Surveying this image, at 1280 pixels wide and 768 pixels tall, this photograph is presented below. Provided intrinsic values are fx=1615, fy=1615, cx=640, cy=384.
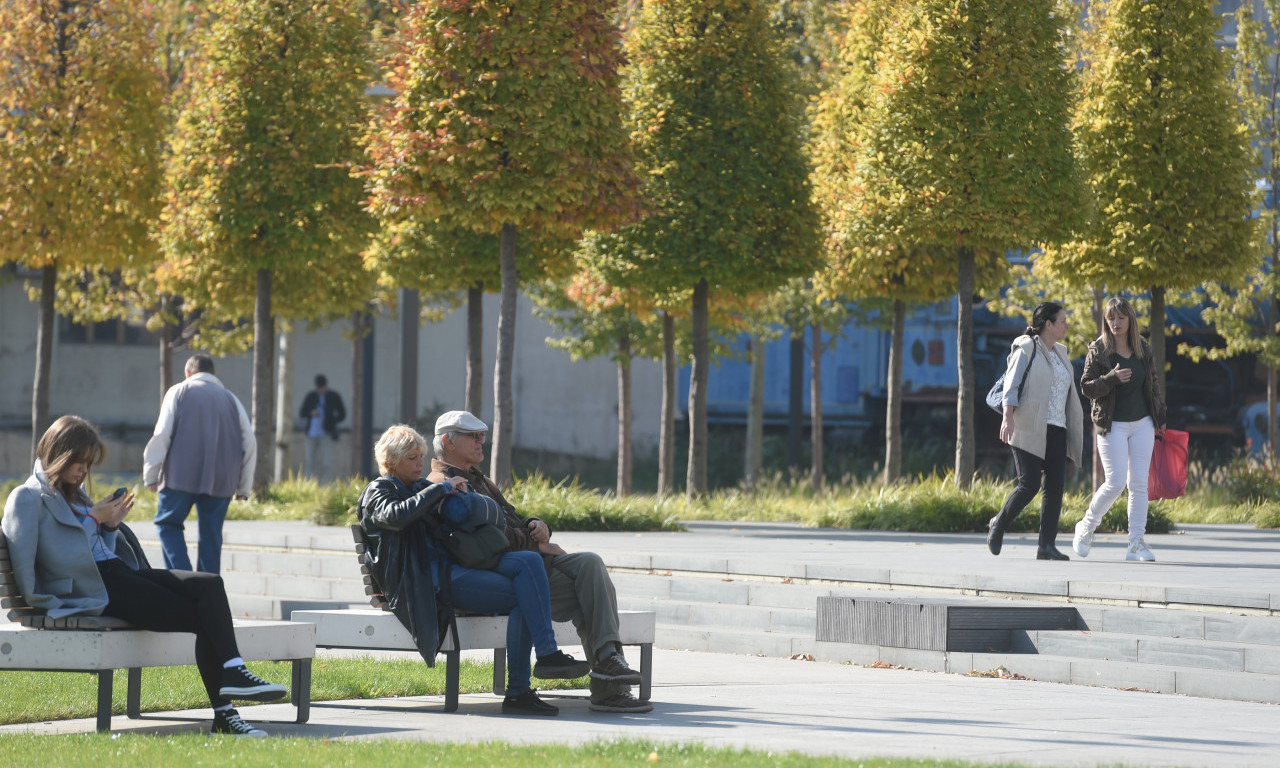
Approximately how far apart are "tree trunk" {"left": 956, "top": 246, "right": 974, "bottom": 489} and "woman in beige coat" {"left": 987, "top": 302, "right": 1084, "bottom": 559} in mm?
5679

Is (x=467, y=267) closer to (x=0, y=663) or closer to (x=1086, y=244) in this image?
(x=1086, y=244)

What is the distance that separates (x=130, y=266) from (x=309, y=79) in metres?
4.22

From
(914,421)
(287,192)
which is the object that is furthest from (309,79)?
(914,421)

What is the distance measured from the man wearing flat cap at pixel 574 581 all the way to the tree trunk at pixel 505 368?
8619mm

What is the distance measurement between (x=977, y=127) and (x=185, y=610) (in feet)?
41.0

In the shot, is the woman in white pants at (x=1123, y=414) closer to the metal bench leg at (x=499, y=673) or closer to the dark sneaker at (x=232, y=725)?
the metal bench leg at (x=499, y=673)

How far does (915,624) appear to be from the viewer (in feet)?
33.1

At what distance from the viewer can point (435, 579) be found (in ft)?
26.1

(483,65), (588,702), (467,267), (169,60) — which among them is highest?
(169,60)

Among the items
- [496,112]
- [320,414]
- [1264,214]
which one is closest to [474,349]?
[496,112]

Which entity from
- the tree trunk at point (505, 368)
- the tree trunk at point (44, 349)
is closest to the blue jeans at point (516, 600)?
the tree trunk at point (505, 368)

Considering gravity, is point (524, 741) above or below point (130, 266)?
below

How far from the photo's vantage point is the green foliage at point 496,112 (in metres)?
16.2

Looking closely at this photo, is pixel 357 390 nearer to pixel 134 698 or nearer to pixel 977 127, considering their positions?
pixel 977 127
